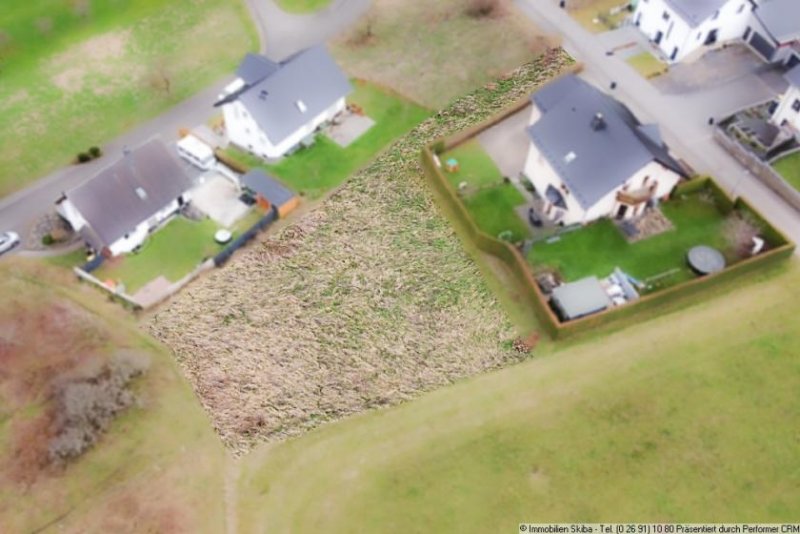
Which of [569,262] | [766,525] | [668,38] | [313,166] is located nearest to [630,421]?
[766,525]

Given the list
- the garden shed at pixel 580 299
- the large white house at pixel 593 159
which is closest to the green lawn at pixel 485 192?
the large white house at pixel 593 159

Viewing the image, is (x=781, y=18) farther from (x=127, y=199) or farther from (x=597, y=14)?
(x=127, y=199)

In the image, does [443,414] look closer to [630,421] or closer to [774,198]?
[630,421]

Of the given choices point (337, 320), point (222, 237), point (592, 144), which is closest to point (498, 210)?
point (592, 144)

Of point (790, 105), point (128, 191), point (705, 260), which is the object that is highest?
point (128, 191)

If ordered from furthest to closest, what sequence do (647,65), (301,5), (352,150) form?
Answer: (301,5), (647,65), (352,150)

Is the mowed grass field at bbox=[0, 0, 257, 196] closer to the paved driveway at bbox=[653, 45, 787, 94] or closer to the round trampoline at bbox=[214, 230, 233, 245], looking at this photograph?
the round trampoline at bbox=[214, 230, 233, 245]

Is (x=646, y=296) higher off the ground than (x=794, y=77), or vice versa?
(x=794, y=77)
